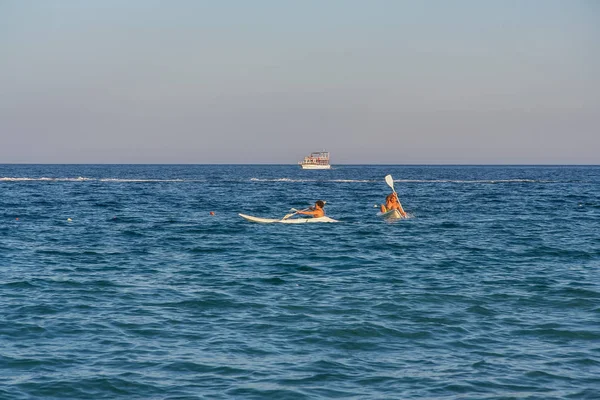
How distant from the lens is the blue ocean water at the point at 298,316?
1220 centimetres

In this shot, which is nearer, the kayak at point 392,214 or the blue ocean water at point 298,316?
the blue ocean water at point 298,316

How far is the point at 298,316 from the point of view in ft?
54.9

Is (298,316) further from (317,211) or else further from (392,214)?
(392,214)

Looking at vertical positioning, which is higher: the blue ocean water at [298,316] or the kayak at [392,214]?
the kayak at [392,214]

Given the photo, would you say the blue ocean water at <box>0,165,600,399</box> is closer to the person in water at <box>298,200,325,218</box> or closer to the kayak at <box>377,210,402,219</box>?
the person in water at <box>298,200,325,218</box>

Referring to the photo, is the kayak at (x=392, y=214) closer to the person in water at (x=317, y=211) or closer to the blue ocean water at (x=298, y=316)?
the person in water at (x=317, y=211)

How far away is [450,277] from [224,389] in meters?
12.1

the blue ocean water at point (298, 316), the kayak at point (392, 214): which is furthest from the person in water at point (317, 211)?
the blue ocean water at point (298, 316)

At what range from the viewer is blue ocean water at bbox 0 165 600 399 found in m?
12.2

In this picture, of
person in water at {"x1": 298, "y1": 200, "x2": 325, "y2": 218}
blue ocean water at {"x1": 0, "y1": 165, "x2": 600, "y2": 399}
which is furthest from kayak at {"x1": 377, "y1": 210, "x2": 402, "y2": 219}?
blue ocean water at {"x1": 0, "y1": 165, "x2": 600, "y2": 399}

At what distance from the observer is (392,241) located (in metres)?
32.1

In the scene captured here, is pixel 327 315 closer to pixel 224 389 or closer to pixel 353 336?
pixel 353 336

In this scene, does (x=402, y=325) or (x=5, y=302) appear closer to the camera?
(x=402, y=325)

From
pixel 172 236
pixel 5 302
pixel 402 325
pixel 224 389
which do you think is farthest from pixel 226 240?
pixel 224 389
